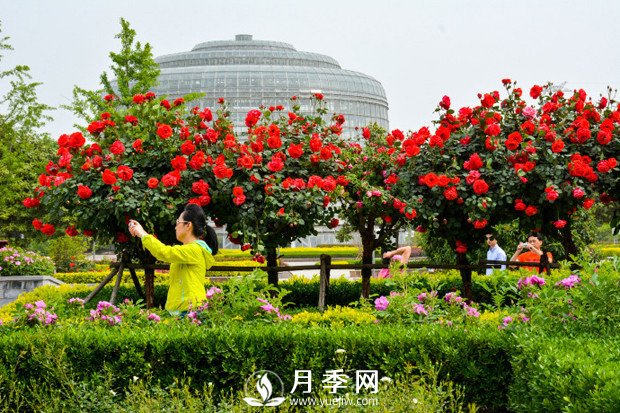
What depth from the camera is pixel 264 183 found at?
28.7 ft

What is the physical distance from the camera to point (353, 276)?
23.3 m

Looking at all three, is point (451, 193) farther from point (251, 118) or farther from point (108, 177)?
point (108, 177)

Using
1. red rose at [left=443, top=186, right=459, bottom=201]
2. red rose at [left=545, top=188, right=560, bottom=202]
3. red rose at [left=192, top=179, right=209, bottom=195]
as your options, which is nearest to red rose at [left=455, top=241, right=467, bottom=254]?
red rose at [left=443, top=186, right=459, bottom=201]

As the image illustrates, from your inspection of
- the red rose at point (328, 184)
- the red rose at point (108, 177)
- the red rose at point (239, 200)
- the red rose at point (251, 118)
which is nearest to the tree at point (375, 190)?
the red rose at point (328, 184)

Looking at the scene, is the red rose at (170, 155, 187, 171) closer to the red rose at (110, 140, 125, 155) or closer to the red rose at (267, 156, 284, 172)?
the red rose at (110, 140, 125, 155)

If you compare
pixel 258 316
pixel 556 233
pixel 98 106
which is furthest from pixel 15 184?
pixel 258 316

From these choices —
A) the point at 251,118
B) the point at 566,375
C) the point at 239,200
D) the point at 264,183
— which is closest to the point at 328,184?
the point at 264,183

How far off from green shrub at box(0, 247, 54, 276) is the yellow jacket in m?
9.34

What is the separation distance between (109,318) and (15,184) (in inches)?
691

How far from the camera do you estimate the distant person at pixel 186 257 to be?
626 centimetres

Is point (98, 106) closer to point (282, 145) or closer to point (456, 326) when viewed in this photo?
point (282, 145)

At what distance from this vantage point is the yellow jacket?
6.37 meters

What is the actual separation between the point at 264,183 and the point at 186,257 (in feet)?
8.23

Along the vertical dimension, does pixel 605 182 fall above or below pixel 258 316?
above
